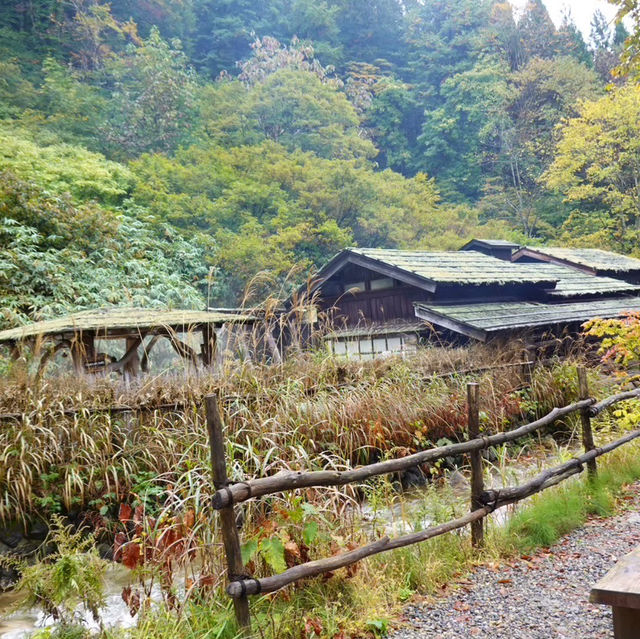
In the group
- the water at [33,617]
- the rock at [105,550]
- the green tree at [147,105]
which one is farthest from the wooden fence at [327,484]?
the green tree at [147,105]

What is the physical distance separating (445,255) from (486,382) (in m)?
5.74

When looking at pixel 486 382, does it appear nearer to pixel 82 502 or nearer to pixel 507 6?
pixel 82 502

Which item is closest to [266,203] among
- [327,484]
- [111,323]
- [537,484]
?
[111,323]

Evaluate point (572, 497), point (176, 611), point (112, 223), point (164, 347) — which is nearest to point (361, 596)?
point (176, 611)

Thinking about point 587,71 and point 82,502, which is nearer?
point 82,502

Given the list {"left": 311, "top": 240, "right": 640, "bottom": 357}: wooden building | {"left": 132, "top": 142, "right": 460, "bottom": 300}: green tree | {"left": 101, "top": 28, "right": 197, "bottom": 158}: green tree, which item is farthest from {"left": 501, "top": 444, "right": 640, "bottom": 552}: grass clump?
{"left": 101, "top": 28, "right": 197, "bottom": 158}: green tree

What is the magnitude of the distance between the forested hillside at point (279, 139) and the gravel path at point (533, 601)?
3.71 m

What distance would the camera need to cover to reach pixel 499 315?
9.95m

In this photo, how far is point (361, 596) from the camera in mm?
2773

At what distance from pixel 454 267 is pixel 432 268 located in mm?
852

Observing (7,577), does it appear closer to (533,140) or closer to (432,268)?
(432,268)

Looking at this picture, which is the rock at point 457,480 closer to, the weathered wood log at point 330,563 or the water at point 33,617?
the weathered wood log at point 330,563

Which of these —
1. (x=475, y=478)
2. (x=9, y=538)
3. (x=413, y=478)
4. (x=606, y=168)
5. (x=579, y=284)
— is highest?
(x=606, y=168)

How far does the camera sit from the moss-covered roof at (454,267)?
10469 millimetres
